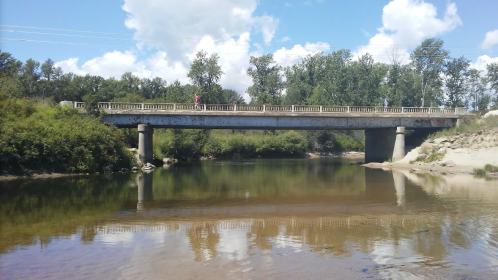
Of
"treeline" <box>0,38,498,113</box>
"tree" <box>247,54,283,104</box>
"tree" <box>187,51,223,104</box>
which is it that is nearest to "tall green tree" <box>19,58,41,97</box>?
"treeline" <box>0,38,498,113</box>

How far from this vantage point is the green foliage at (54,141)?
26.1 meters

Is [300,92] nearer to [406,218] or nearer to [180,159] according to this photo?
[180,159]

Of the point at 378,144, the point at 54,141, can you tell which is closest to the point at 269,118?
the point at 378,144

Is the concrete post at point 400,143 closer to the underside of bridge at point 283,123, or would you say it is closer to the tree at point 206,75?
the underside of bridge at point 283,123

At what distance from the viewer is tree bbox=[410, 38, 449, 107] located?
6731cm

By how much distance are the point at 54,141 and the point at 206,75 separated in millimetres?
40709

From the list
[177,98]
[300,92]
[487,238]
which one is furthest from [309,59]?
[487,238]

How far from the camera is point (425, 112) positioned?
41.0 m

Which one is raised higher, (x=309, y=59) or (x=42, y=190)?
(x=309, y=59)

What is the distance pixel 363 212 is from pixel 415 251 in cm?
493

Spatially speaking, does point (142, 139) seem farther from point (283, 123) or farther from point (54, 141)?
point (283, 123)

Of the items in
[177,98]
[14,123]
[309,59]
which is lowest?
[14,123]

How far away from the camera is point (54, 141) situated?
27609 mm

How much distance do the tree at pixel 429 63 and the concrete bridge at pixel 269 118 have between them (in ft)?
97.4
